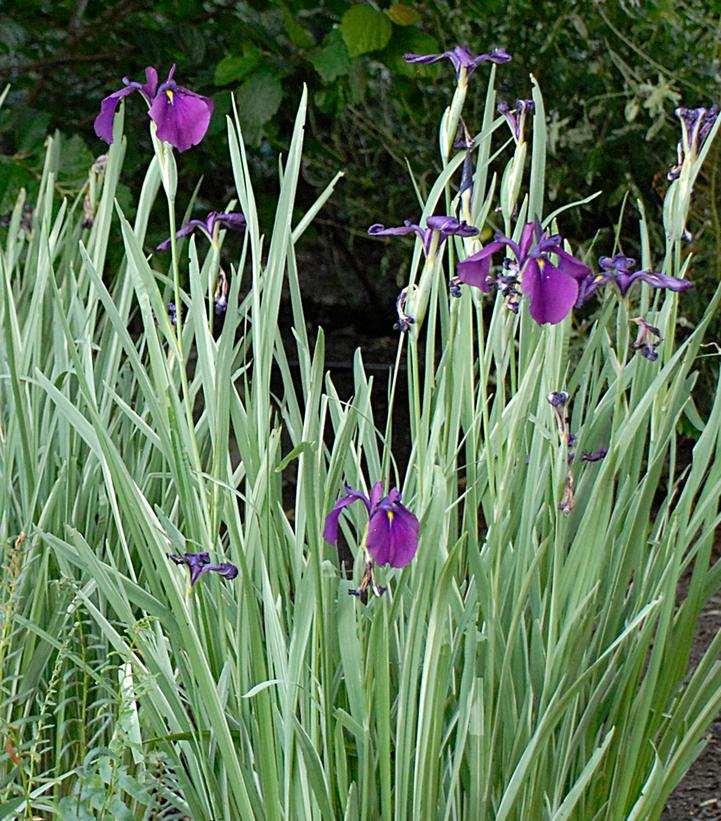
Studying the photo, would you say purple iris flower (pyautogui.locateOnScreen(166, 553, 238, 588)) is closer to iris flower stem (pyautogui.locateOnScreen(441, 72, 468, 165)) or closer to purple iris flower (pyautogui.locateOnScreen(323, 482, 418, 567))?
purple iris flower (pyautogui.locateOnScreen(323, 482, 418, 567))

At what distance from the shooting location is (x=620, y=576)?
45.2 inches

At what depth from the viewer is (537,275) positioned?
2.99 ft

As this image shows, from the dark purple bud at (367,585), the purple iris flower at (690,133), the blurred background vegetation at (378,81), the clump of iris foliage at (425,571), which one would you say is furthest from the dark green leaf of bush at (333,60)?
the dark purple bud at (367,585)

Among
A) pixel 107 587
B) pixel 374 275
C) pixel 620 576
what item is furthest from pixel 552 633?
pixel 374 275

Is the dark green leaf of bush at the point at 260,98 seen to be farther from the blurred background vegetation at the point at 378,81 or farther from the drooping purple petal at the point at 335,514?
the drooping purple petal at the point at 335,514

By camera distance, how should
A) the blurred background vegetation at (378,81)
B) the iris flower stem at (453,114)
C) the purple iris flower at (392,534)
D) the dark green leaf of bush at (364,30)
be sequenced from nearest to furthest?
the purple iris flower at (392,534) → the iris flower stem at (453,114) → the dark green leaf of bush at (364,30) → the blurred background vegetation at (378,81)

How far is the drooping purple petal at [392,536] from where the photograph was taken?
89 cm

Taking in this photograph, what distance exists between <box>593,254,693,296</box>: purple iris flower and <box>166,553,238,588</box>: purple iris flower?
44 cm

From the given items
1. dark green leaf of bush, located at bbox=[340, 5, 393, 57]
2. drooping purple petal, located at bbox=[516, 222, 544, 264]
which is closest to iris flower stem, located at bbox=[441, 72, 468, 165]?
drooping purple petal, located at bbox=[516, 222, 544, 264]

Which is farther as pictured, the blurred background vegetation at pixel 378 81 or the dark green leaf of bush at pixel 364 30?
the blurred background vegetation at pixel 378 81

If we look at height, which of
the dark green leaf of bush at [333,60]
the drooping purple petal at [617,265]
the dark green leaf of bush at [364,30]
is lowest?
the drooping purple petal at [617,265]

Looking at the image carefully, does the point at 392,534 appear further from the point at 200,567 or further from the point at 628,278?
the point at 628,278

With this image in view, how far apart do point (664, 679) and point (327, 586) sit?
0.39 meters

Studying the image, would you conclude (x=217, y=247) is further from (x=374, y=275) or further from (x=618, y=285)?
(x=374, y=275)
